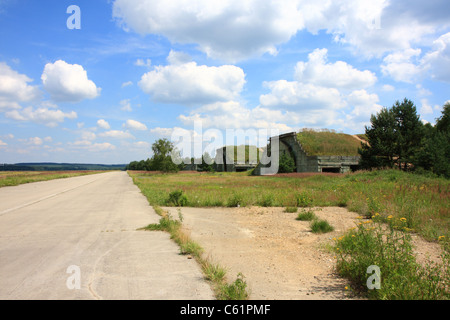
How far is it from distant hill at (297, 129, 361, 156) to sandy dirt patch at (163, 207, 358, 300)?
32.7m

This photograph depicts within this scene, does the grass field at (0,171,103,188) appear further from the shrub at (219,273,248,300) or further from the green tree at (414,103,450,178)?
the green tree at (414,103,450,178)

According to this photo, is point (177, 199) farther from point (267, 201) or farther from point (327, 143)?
point (327, 143)

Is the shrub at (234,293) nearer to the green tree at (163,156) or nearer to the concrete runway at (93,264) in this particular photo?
the concrete runway at (93,264)

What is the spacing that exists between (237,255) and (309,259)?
147 centimetres

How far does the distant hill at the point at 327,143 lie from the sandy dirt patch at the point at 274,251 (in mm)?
32682

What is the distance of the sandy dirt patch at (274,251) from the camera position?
4.09 m

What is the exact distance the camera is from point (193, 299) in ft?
11.6

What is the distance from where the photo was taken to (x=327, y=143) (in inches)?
1731

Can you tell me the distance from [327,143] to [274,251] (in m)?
41.0

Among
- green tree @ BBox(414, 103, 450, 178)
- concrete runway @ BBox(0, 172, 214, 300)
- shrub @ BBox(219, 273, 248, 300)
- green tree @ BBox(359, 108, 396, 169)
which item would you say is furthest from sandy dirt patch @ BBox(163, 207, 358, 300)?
green tree @ BBox(359, 108, 396, 169)

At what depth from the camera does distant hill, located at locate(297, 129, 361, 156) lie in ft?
136
